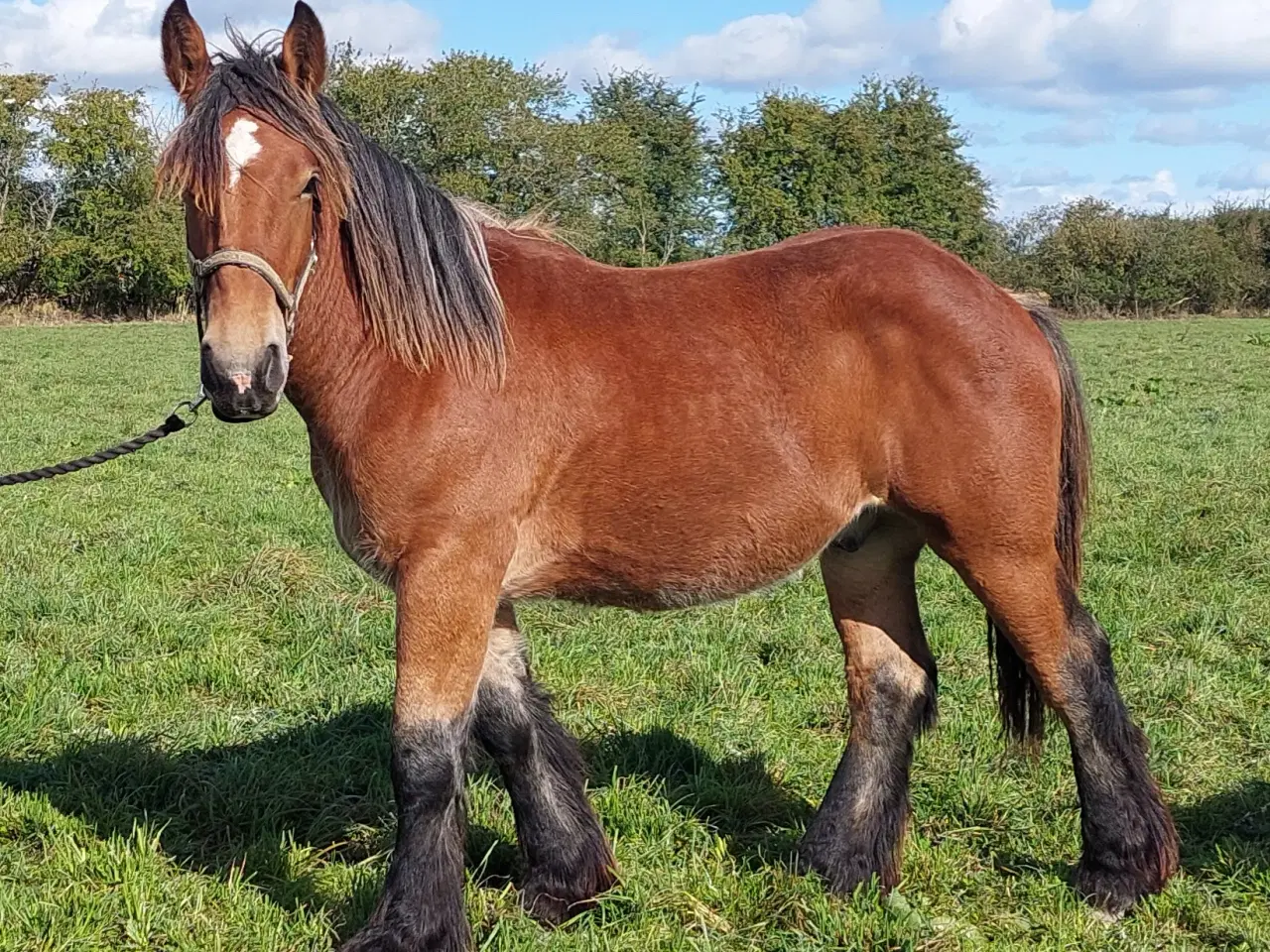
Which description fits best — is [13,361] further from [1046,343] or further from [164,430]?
[1046,343]

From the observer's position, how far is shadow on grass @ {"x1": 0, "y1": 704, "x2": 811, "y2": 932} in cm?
420

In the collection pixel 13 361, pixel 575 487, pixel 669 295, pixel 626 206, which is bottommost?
pixel 13 361

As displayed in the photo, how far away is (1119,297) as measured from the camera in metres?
52.0

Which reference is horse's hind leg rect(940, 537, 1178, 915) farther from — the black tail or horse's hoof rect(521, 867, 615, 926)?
horse's hoof rect(521, 867, 615, 926)

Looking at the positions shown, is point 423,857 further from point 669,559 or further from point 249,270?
point 249,270

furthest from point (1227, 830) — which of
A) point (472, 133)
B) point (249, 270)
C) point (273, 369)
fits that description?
point (472, 133)

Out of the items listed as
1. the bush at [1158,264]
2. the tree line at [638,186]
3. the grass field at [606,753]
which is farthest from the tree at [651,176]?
the grass field at [606,753]

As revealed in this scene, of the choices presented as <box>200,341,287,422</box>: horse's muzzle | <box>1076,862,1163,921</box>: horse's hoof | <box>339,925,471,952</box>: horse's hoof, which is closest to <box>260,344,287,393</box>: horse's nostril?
<box>200,341,287,422</box>: horse's muzzle

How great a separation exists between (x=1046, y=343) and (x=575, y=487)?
5.76ft

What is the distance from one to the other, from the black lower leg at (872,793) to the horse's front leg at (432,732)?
4.33ft

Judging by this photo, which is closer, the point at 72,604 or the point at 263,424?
the point at 72,604

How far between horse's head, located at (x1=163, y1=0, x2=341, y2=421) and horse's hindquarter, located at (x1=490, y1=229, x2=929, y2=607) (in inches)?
28.7

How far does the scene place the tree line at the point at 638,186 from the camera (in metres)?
46.5

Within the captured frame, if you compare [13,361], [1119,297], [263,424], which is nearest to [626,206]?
[1119,297]
